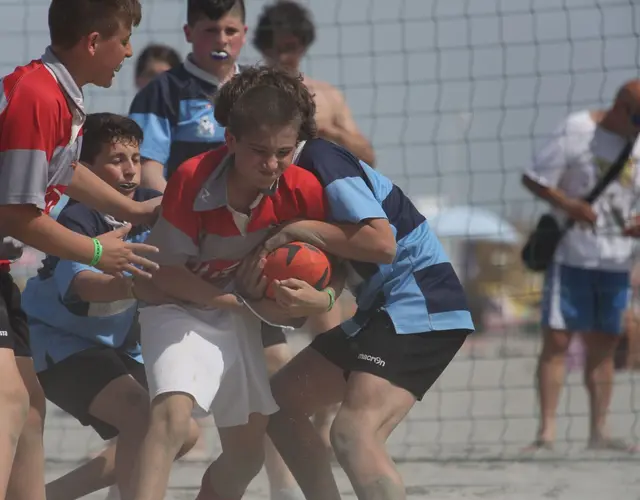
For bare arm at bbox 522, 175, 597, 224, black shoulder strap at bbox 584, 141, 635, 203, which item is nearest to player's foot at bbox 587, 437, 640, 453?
bare arm at bbox 522, 175, 597, 224

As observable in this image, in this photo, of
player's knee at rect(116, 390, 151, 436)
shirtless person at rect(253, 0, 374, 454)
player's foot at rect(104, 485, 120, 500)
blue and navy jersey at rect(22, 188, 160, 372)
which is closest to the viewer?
player's knee at rect(116, 390, 151, 436)

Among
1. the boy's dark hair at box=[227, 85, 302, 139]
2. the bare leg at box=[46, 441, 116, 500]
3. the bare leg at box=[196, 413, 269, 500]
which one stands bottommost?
the bare leg at box=[46, 441, 116, 500]

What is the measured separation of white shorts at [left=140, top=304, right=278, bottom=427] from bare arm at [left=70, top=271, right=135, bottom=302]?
10 cm

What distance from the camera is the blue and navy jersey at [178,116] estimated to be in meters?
5.38

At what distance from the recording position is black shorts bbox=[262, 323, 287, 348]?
531cm

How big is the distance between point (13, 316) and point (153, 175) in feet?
5.11

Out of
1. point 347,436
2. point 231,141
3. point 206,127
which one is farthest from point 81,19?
point 206,127

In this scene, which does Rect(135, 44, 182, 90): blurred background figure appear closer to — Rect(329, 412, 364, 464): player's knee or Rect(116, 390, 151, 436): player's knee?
Rect(116, 390, 151, 436): player's knee

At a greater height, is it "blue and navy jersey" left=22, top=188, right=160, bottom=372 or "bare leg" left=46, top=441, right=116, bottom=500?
"blue and navy jersey" left=22, top=188, right=160, bottom=372

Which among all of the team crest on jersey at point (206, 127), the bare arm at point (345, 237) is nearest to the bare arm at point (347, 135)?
the team crest on jersey at point (206, 127)

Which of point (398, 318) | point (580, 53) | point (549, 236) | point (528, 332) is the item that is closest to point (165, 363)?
point (398, 318)

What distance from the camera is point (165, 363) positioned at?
3900 mm

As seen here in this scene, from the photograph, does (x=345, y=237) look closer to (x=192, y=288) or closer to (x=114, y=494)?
(x=192, y=288)

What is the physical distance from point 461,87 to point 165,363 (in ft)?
12.1
